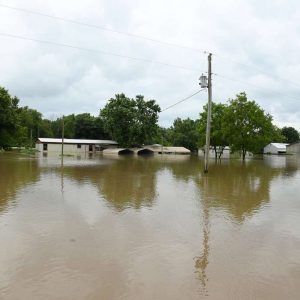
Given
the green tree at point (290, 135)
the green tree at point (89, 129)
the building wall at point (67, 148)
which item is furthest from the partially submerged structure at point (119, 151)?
the green tree at point (290, 135)

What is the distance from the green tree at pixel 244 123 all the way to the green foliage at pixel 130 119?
2833cm

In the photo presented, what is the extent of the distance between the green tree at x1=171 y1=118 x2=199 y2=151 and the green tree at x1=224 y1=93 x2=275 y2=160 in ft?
147

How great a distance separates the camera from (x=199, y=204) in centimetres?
1266

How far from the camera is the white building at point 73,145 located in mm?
82562

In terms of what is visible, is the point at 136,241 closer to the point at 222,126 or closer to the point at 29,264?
the point at 29,264

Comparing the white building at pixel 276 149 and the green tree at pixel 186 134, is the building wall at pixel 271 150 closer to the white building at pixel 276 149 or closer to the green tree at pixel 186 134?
the white building at pixel 276 149

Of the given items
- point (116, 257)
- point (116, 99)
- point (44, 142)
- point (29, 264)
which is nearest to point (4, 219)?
point (29, 264)

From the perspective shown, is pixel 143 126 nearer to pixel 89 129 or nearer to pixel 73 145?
pixel 73 145

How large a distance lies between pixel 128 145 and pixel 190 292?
76776 millimetres

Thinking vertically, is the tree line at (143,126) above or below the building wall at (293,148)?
above

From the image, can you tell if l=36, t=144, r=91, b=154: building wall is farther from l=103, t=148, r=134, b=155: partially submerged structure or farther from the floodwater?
the floodwater

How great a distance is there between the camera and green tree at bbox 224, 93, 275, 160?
52031 mm

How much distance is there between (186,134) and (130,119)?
29177 millimetres

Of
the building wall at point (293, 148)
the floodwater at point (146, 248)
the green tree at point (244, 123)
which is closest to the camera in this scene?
the floodwater at point (146, 248)
